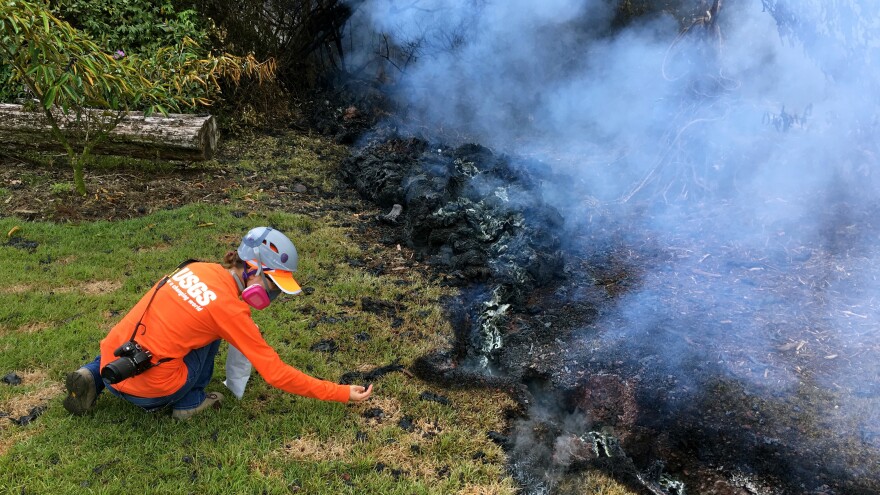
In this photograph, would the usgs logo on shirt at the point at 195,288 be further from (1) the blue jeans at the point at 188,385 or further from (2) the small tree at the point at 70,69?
(2) the small tree at the point at 70,69

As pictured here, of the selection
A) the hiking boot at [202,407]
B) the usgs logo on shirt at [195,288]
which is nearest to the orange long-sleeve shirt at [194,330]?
the usgs logo on shirt at [195,288]

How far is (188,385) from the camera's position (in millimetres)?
2930

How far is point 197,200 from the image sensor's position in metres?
6.14

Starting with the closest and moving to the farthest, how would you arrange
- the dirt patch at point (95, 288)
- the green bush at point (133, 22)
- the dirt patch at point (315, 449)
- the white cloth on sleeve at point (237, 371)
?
the dirt patch at point (315, 449)
the white cloth on sleeve at point (237, 371)
the dirt patch at point (95, 288)
the green bush at point (133, 22)

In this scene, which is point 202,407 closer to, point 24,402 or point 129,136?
point 24,402

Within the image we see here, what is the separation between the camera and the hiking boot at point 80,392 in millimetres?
2836

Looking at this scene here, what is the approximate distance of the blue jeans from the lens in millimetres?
2863

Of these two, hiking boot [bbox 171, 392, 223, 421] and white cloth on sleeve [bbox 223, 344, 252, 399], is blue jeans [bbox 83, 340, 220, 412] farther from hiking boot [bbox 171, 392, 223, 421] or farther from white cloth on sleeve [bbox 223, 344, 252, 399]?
white cloth on sleeve [bbox 223, 344, 252, 399]

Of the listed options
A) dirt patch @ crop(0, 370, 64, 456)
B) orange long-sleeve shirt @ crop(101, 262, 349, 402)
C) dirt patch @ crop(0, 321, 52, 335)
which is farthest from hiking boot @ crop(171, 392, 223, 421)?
dirt patch @ crop(0, 321, 52, 335)

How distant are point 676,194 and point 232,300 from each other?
4810 mm

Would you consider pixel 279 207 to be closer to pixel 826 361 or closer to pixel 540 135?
pixel 540 135

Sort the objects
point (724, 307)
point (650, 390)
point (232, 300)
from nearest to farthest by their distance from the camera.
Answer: point (232, 300) → point (650, 390) → point (724, 307)

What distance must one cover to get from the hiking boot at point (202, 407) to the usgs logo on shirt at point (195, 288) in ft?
2.51

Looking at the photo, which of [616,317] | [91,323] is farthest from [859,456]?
[91,323]
